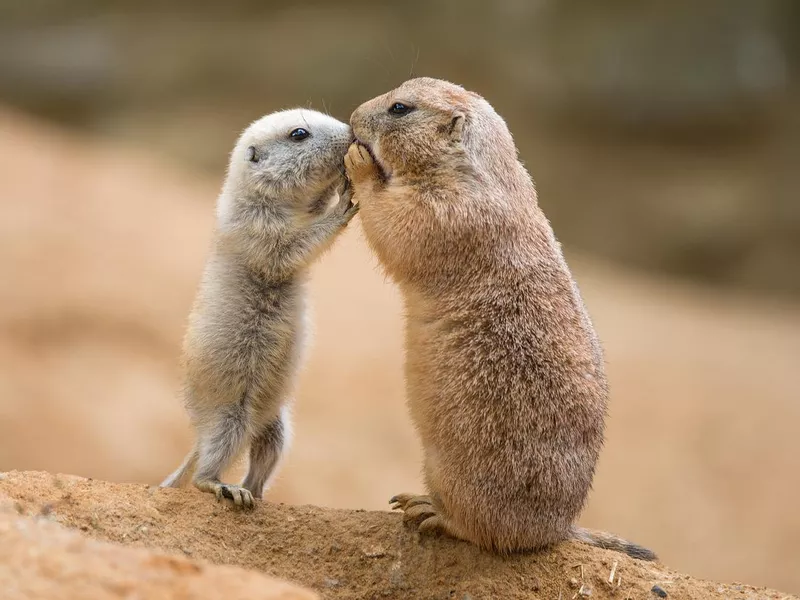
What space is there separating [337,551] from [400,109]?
87.9 inches

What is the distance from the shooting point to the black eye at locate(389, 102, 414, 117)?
486cm

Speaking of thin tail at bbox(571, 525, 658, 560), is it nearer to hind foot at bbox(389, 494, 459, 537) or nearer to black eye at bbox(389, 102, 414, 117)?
hind foot at bbox(389, 494, 459, 537)

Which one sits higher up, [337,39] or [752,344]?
[337,39]

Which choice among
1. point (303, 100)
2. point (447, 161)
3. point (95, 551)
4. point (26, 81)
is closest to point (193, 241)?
point (303, 100)

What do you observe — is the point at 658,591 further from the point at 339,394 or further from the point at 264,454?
the point at 339,394

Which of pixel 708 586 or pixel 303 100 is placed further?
pixel 303 100

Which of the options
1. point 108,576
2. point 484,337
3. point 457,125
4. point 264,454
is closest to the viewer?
point 108,576

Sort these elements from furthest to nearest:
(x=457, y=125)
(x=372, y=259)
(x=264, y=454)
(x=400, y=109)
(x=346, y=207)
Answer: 1. (x=372, y=259)
2. (x=264, y=454)
3. (x=346, y=207)
4. (x=400, y=109)
5. (x=457, y=125)

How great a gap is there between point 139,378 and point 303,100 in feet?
29.0

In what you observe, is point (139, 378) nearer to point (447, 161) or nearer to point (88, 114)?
point (447, 161)

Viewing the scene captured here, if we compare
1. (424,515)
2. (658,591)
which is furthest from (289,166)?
(658,591)

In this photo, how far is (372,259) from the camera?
9.34m

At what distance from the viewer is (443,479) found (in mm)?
4434

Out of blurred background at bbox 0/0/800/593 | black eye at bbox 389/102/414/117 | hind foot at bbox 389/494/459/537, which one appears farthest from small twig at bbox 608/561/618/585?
blurred background at bbox 0/0/800/593
